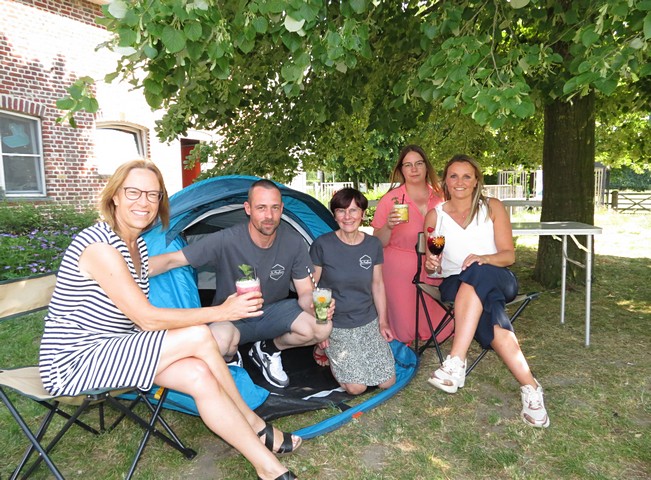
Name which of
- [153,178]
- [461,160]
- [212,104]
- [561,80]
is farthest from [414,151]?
[153,178]

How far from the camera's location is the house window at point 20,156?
7.63m

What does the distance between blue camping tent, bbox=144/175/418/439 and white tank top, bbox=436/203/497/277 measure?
2.53ft

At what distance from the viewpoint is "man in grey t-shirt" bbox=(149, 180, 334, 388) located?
305cm

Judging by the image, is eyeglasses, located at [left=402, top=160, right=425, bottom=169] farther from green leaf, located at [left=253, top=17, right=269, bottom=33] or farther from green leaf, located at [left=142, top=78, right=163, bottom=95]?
green leaf, located at [left=142, top=78, right=163, bottom=95]

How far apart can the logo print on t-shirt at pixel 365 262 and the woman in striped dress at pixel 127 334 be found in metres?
1.27

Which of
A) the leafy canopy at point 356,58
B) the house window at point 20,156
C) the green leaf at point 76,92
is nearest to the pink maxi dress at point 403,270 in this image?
the leafy canopy at point 356,58

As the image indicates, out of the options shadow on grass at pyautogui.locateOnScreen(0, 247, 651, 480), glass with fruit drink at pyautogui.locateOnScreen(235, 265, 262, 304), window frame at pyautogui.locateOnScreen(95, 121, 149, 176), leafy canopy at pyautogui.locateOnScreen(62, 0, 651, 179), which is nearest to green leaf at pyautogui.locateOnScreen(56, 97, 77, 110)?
leafy canopy at pyautogui.locateOnScreen(62, 0, 651, 179)

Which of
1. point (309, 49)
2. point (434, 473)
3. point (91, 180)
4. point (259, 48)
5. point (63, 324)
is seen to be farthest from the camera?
point (91, 180)

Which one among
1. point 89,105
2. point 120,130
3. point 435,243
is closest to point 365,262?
point 435,243

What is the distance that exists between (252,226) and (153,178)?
0.97m

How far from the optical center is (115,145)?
9422mm

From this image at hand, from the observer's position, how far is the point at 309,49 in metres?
2.66

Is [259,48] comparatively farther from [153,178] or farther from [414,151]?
[153,178]

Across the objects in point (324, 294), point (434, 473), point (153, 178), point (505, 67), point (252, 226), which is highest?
point (505, 67)
